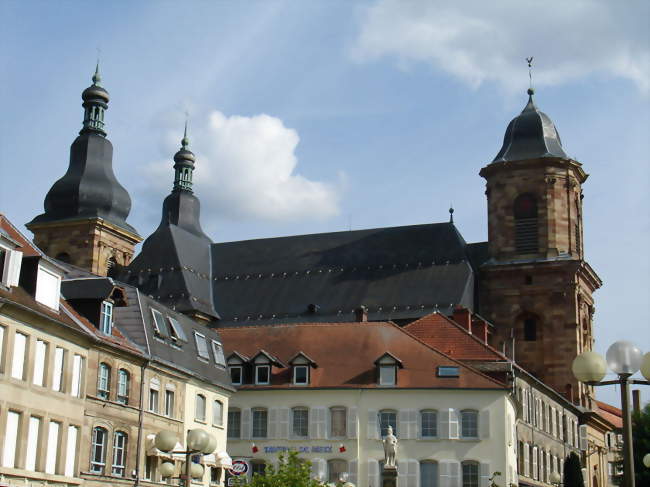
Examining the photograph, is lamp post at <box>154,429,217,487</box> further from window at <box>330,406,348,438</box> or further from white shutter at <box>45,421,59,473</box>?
window at <box>330,406,348,438</box>

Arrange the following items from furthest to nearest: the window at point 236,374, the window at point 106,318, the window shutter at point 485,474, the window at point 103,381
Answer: the window at point 236,374 < the window shutter at point 485,474 < the window at point 106,318 < the window at point 103,381

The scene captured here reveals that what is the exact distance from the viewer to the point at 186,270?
73375 mm

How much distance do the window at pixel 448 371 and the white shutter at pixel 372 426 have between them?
3.28 meters

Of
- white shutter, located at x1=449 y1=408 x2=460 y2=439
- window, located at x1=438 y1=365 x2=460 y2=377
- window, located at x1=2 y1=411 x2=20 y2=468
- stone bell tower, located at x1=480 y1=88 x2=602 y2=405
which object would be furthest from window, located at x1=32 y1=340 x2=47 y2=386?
stone bell tower, located at x1=480 y1=88 x2=602 y2=405

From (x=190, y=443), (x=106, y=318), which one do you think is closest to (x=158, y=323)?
(x=106, y=318)

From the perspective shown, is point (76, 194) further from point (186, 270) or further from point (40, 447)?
point (40, 447)

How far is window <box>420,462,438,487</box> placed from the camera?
46438mm

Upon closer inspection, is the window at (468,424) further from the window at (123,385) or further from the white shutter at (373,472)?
the window at (123,385)

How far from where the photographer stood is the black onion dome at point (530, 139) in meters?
70.5

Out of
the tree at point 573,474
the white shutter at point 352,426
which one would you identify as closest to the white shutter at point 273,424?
the white shutter at point 352,426

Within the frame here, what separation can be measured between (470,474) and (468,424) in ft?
6.81

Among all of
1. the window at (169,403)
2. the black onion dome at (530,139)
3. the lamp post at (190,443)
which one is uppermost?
the black onion dome at (530,139)

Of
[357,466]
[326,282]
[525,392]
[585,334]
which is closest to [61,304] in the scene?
[357,466]

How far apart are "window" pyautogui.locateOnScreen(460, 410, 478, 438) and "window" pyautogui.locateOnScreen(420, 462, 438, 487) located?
182 centimetres
